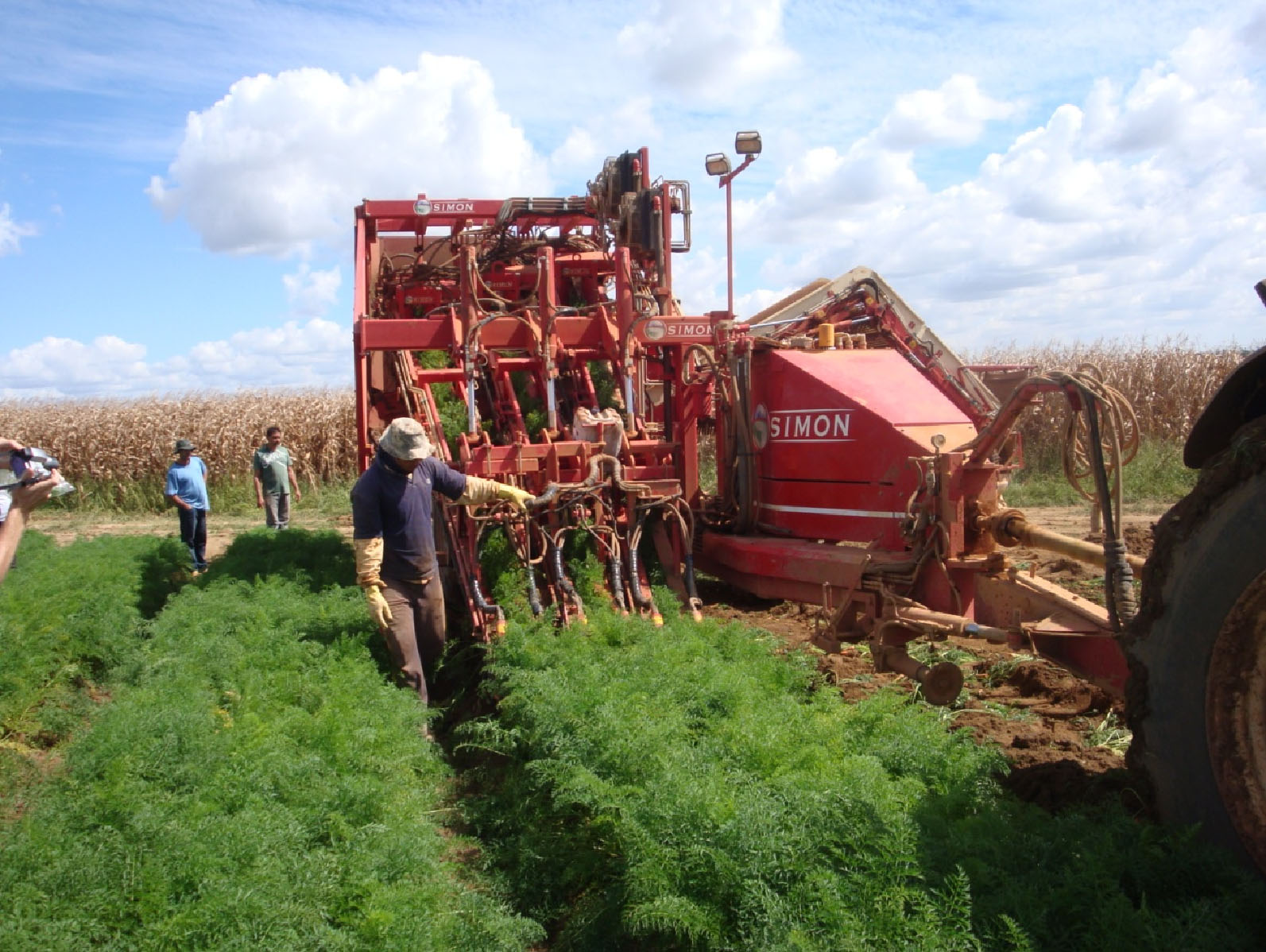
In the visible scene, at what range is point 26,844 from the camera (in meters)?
3.58

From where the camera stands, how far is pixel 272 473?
12.9 m

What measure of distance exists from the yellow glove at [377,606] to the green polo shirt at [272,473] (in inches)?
278

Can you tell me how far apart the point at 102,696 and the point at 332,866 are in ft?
14.7

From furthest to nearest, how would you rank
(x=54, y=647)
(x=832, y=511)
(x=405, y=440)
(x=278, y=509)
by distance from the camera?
(x=278, y=509)
(x=54, y=647)
(x=832, y=511)
(x=405, y=440)

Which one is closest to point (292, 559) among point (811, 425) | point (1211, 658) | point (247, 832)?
point (811, 425)

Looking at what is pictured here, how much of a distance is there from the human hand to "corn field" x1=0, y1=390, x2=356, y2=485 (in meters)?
16.0

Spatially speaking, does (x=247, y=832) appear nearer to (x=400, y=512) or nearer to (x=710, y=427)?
(x=400, y=512)

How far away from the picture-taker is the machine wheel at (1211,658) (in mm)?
2832

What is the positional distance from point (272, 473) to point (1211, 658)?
11623 millimetres

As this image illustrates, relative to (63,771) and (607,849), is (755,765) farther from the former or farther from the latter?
(63,771)

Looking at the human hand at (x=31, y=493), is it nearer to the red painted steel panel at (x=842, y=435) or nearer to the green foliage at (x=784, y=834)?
the green foliage at (x=784, y=834)

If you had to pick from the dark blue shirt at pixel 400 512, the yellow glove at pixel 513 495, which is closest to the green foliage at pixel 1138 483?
the yellow glove at pixel 513 495

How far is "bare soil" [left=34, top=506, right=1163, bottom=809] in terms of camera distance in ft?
14.7

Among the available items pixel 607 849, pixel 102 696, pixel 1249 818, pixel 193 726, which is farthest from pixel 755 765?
pixel 102 696
